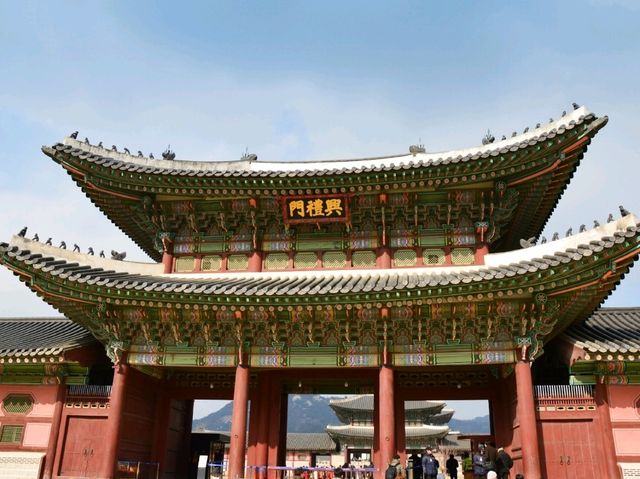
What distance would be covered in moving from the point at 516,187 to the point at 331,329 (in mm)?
7074

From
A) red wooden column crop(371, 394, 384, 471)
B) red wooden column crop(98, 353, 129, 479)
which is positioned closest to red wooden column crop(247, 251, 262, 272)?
red wooden column crop(98, 353, 129, 479)

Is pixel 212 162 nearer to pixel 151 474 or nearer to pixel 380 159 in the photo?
pixel 380 159

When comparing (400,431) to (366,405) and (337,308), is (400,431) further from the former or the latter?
(366,405)

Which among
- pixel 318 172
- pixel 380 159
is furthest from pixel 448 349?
pixel 380 159

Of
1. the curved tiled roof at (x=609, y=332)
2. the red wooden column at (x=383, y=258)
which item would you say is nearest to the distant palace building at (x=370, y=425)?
the curved tiled roof at (x=609, y=332)

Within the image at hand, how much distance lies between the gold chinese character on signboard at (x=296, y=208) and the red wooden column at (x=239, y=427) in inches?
204

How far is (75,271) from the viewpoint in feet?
51.4

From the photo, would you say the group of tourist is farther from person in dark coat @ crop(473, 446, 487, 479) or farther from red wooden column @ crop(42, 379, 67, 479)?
red wooden column @ crop(42, 379, 67, 479)

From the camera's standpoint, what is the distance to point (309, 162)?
20375 millimetres

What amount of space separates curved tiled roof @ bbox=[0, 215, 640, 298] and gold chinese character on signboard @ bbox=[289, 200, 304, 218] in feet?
6.29

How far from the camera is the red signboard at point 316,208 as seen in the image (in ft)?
57.5

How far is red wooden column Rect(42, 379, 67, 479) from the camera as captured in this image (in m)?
16.1

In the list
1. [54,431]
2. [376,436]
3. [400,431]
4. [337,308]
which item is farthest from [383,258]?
[54,431]

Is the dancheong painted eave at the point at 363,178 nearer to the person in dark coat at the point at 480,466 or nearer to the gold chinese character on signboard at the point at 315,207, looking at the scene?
the gold chinese character on signboard at the point at 315,207
